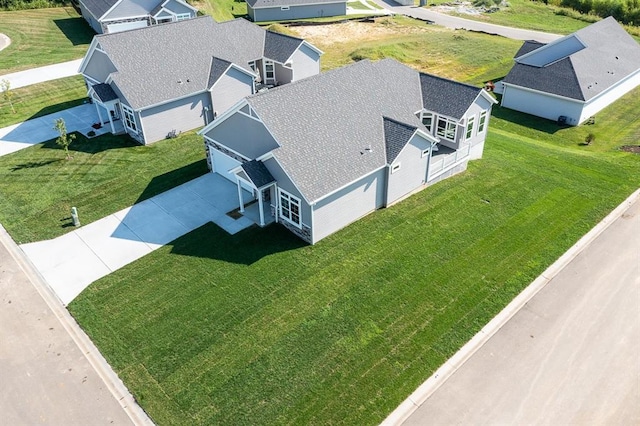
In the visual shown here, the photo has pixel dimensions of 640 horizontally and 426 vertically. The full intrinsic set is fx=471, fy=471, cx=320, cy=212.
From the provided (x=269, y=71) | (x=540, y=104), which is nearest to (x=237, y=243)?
(x=269, y=71)

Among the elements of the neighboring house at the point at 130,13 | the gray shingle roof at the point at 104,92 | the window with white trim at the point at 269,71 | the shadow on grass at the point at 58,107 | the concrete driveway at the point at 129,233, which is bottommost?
the concrete driveway at the point at 129,233

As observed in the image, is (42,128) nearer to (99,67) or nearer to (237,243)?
(99,67)

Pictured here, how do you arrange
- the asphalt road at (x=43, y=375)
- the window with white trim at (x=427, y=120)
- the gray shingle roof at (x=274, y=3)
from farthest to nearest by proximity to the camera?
the gray shingle roof at (x=274, y=3) → the window with white trim at (x=427, y=120) → the asphalt road at (x=43, y=375)

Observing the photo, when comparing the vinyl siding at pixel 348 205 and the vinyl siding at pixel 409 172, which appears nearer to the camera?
the vinyl siding at pixel 348 205

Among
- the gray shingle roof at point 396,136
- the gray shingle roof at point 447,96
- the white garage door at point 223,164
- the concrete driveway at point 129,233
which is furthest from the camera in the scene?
the gray shingle roof at point 447,96

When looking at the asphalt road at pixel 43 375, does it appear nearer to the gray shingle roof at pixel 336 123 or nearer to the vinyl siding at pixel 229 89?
the gray shingle roof at pixel 336 123

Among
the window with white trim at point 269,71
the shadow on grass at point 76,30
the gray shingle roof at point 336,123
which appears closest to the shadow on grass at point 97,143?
the window with white trim at point 269,71
